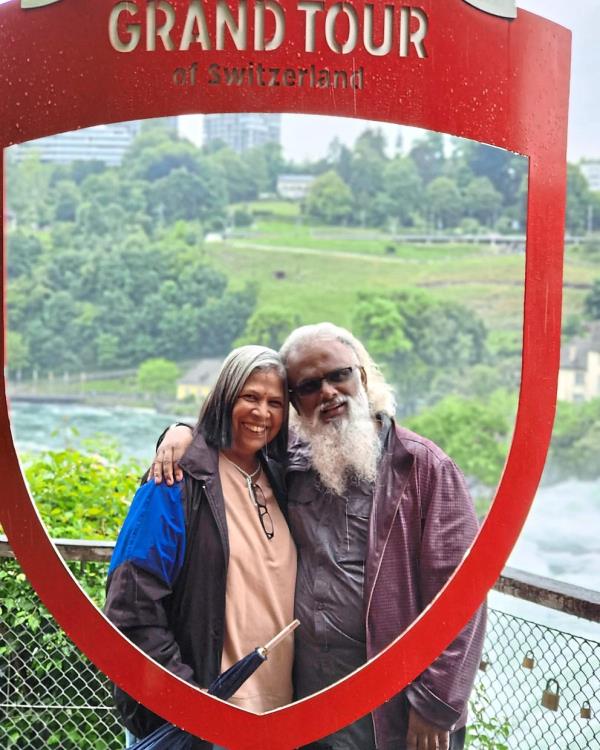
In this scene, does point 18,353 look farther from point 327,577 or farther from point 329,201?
point 327,577

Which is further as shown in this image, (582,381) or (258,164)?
(258,164)

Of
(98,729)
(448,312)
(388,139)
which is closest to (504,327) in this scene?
(448,312)

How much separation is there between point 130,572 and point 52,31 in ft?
3.96

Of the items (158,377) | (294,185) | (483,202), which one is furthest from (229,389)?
(294,185)

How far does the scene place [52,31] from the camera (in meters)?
2.52

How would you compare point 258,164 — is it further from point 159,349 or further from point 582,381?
point 582,381

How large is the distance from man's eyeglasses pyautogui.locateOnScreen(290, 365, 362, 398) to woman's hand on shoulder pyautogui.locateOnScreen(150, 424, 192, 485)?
0.91ft

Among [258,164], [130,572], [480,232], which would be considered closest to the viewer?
[130,572]

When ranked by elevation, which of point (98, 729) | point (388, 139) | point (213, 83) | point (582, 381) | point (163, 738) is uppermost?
point (388, 139)

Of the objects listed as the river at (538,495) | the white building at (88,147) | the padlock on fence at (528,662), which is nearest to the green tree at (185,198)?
the white building at (88,147)

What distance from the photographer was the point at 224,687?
2557mm

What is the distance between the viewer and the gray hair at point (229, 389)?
2512 mm

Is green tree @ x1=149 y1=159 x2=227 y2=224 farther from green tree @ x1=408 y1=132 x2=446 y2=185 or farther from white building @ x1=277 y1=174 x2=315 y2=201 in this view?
green tree @ x1=408 y1=132 x2=446 y2=185

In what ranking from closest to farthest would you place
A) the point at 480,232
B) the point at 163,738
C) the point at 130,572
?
1. the point at 130,572
2. the point at 163,738
3. the point at 480,232
